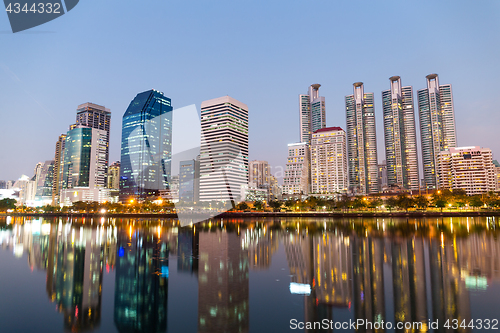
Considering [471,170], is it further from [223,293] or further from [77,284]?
[77,284]

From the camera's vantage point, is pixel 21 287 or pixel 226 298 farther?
pixel 21 287

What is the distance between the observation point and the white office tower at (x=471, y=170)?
494ft

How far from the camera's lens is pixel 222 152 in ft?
585

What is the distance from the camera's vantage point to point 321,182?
604 ft

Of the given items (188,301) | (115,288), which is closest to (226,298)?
(188,301)

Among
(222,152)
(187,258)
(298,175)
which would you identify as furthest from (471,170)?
(187,258)

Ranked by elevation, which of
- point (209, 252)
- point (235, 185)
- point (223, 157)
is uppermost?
point (223, 157)

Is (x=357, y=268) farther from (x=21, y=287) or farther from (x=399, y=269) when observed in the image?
(x=21, y=287)

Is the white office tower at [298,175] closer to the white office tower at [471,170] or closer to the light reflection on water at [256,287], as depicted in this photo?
the white office tower at [471,170]

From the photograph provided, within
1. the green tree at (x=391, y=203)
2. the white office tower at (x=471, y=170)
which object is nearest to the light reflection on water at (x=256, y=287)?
the green tree at (x=391, y=203)

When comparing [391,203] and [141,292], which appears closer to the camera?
[141,292]

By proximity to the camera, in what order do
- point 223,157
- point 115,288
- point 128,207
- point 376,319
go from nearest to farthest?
point 376,319 → point 115,288 → point 128,207 → point 223,157

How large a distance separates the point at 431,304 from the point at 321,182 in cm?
17550

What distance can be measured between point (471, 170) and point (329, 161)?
229 feet
